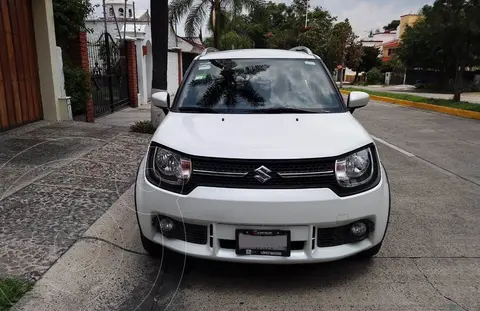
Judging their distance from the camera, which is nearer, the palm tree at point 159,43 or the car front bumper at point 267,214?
the car front bumper at point 267,214

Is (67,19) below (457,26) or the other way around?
below

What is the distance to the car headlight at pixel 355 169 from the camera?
2.75m

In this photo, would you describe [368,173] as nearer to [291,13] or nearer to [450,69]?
[450,69]

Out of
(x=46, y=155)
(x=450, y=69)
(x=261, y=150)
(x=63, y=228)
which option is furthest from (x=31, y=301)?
(x=450, y=69)

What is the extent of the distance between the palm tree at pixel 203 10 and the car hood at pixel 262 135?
17702 mm

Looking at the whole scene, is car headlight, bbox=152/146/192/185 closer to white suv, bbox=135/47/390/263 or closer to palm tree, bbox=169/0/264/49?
white suv, bbox=135/47/390/263

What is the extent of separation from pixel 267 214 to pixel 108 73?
36.5 ft

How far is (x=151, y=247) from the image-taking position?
317 cm

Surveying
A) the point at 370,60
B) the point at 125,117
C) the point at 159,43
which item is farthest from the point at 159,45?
the point at 370,60

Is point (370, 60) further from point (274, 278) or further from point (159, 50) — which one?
→ point (274, 278)

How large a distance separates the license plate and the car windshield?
1243mm

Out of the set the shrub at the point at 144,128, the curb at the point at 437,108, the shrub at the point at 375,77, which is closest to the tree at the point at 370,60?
the shrub at the point at 375,77

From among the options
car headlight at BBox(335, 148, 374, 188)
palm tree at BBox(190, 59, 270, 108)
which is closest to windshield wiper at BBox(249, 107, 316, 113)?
palm tree at BBox(190, 59, 270, 108)

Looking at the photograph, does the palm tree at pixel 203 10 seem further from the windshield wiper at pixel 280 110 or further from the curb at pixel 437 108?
the windshield wiper at pixel 280 110
